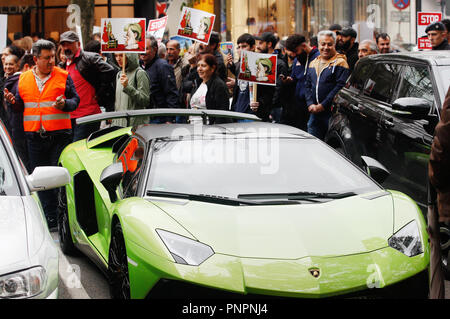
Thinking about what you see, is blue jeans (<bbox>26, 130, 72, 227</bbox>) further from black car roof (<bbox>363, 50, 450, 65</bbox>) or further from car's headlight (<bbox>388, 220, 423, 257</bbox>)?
car's headlight (<bbox>388, 220, 423, 257</bbox>)

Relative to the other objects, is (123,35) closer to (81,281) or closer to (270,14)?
(81,281)

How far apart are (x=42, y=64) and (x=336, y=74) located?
4.10m

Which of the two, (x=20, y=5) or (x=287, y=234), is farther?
(x=20, y=5)

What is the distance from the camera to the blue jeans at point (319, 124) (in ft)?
35.8

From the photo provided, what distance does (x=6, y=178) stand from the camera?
512 centimetres

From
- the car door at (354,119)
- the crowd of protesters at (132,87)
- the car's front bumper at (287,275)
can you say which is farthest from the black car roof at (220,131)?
the crowd of protesters at (132,87)

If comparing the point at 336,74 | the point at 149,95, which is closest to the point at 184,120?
the point at 149,95

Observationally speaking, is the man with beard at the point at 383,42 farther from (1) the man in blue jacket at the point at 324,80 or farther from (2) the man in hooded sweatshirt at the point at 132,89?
(2) the man in hooded sweatshirt at the point at 132,89

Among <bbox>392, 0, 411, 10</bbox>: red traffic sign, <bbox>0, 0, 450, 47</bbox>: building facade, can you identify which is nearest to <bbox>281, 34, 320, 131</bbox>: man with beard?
<bbox>0, 0, 450, 47</bbox>: building facade

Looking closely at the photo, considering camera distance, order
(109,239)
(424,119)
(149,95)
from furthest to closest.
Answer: (149,95), (424,119), (109,239)

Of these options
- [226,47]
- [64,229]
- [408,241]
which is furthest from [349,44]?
[408,241]

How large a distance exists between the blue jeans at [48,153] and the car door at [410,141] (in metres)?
3.58

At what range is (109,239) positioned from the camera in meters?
5.95
